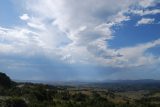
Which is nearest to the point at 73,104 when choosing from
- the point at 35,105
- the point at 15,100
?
the point at 35,105

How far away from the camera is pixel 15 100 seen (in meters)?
167

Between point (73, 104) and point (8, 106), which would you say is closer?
point (8, 106)

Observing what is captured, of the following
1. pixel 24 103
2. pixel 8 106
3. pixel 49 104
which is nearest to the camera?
pixel 8 106

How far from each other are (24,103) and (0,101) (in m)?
14.1

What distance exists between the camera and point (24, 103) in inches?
6895

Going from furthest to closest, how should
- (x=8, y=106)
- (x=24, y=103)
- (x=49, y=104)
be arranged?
(x=49, y=104) → (x=24, y=103) → (x=8, y=106)

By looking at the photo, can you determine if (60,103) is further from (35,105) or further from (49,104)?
(35,105)

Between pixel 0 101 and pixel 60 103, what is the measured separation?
1705 inches

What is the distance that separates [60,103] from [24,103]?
2952 cm

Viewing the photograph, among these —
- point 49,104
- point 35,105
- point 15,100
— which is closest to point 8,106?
point 15,100

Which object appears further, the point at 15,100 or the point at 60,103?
the point at 60,103

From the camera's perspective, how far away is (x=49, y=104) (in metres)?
193

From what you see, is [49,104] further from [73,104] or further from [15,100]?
[15,100]

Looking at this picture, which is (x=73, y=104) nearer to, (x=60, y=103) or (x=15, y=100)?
(x=60, y=103)
